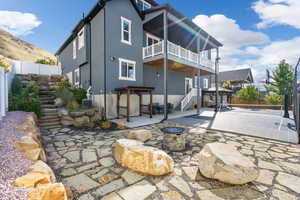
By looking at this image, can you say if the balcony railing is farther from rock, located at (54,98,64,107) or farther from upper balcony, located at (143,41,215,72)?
rock, located at (54,98,64,107)

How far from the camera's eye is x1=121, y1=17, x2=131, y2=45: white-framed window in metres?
8.74

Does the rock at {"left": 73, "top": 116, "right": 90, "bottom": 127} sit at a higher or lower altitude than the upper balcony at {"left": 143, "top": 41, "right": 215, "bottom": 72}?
lower

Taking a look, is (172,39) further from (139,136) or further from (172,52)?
(139,136)

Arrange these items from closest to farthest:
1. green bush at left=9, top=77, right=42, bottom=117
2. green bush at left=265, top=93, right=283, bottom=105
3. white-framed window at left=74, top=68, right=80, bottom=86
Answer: green bush at left=9, top=77, right=42, bottom=117
white-framed window at left=74, top=68, right=80, bottom=86
green bush at left=265, top=93, right=283, bottom=105

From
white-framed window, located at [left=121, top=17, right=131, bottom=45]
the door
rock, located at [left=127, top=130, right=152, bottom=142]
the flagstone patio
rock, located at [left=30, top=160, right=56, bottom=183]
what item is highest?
white-framed window, located at [left=121, top=17, right=131, bottom=45]

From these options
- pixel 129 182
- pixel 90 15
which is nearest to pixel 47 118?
pixel 129 182

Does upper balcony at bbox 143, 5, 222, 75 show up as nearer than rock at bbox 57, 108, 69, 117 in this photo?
No

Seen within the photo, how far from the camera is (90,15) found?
8945 mm

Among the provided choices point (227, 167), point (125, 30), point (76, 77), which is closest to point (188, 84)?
point (125, 30)

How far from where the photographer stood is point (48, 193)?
1.46 metres

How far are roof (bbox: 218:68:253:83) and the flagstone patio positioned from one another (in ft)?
80.4

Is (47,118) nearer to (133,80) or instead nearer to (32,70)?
(133,80)

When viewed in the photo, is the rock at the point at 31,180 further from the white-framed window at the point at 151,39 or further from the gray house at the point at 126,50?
the white-framed window at the point at 151,39

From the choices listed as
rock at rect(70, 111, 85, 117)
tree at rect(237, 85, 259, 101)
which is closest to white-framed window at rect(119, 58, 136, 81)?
rock at rect(70, 111, 85, 117)
